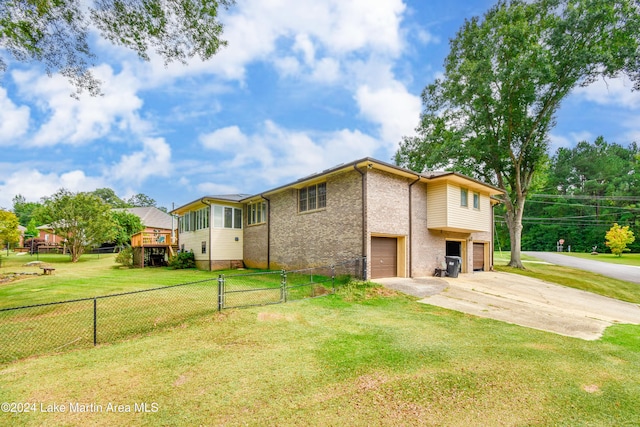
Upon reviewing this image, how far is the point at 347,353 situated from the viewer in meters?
5.02

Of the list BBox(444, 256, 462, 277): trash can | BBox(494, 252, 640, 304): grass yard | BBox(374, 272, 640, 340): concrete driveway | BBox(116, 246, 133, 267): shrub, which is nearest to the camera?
BBox(374, 272, 640, 340): concrete driveway

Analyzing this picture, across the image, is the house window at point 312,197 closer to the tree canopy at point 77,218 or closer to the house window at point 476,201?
the house window at point 476,201

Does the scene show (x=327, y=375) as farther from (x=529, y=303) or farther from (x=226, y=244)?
(x=226, y=244)

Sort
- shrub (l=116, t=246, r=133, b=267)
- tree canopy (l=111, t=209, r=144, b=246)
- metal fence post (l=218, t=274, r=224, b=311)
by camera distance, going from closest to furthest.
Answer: metal fence post (l=218, t=274, r=224, b=311) < shrub (l=116, t=246, r=133, b=267) < tree canopy (l=111, t=209, r=144, b=246)

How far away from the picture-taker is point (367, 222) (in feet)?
37.1

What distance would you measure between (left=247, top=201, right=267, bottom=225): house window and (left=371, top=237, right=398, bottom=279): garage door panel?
292 inches

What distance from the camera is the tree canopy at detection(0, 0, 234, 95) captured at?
703 cm

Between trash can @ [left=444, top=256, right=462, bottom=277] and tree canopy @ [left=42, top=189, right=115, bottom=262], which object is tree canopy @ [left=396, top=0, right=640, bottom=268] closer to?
trash can @ [left=444, top=256, right=462, bottom=277]

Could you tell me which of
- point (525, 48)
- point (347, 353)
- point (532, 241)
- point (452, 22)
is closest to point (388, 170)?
point (347, 353)

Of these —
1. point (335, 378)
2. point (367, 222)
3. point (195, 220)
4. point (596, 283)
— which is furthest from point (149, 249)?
point (596, 283)

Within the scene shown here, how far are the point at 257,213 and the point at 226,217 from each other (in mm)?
2136

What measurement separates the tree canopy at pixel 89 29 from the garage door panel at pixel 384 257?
882cm

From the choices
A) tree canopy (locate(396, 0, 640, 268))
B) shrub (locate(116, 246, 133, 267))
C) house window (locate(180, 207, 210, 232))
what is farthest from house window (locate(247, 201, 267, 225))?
tree canopy (locate(396, 0, 640, 268))

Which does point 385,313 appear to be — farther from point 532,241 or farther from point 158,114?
point 532,241
